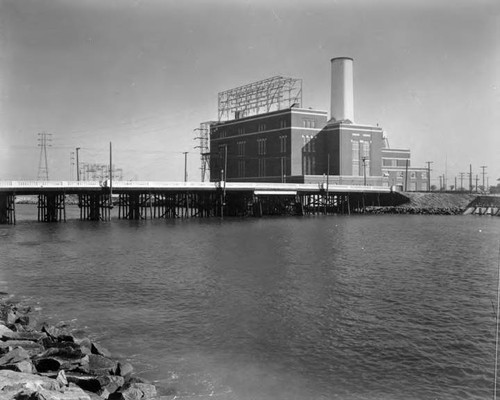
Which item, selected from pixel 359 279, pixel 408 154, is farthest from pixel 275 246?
pixel 408 154

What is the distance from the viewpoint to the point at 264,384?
546 inches

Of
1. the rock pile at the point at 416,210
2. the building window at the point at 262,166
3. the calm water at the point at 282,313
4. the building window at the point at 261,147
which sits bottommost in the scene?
the rock pile at the point at 416,210

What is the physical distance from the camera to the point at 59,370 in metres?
12.6

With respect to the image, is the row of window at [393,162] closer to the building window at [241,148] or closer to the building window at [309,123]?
the building window at [309,123]

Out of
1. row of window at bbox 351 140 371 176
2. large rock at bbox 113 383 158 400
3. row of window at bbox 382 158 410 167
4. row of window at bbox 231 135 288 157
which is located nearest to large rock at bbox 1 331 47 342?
large rock at bbox 113 383 158 400

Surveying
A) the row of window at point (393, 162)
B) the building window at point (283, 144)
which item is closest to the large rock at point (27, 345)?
the building window at point (283, 144)

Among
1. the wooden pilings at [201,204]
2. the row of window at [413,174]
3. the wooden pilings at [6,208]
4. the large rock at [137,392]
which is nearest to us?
the large rock at [137,392]

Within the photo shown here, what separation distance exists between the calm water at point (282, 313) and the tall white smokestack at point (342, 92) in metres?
78.1

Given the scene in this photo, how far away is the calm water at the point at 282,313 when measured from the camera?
1412 centimetres

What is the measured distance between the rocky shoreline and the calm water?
109cm

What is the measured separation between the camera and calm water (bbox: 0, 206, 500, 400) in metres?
14.1

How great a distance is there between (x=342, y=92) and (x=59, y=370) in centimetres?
10946

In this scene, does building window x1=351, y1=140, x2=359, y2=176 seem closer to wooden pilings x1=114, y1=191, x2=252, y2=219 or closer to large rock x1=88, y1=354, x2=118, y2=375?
wooden pilings x1=114, y1=191, x2=252, y2=219

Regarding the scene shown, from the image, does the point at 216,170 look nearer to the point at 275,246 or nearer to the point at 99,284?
the point at 275,246
